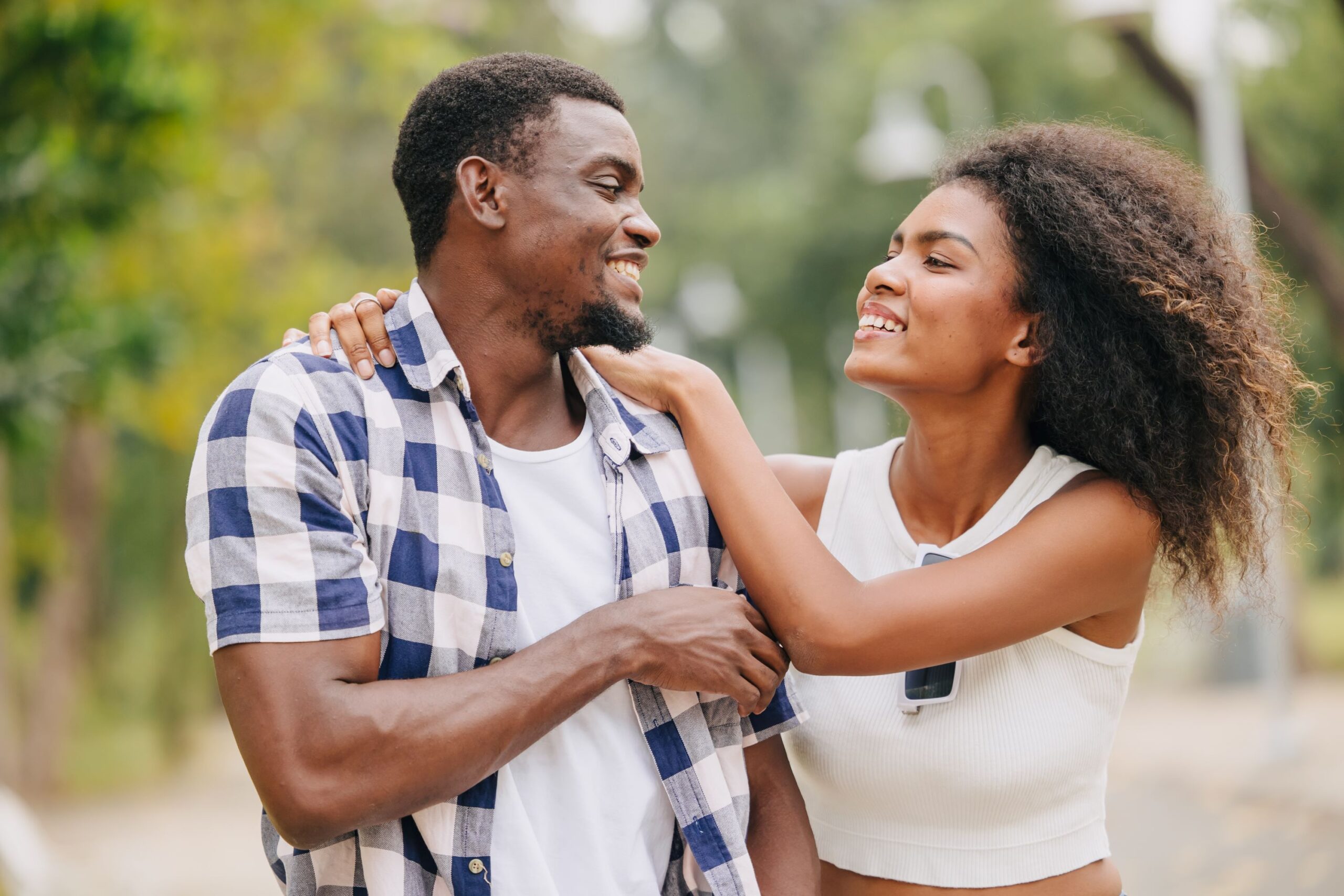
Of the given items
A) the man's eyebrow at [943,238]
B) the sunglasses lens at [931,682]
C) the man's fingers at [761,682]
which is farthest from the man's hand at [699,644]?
the man's eyebrow at [943,238]

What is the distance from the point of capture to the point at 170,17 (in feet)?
38.1

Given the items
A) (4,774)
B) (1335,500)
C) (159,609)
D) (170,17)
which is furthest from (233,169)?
(1335,500)

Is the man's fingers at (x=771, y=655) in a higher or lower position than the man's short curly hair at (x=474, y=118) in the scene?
lower

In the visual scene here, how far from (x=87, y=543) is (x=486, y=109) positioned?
16008mm

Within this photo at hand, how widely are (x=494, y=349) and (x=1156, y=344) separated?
151 centimetres

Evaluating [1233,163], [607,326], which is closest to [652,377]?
[607,326]

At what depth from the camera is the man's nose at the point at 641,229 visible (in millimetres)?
2816

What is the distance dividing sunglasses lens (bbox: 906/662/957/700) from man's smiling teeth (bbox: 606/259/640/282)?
3.57ft

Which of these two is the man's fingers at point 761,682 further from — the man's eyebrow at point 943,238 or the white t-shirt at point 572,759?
the man's eyebrow at point 943,238

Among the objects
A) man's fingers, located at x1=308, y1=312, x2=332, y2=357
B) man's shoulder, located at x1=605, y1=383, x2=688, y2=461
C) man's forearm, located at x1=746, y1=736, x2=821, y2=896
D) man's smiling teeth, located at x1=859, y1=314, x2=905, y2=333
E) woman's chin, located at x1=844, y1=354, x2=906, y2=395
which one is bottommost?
man's forearm, located at x1=746, y1=736, x2=821, y2=896

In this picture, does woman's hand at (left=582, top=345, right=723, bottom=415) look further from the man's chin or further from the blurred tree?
the blurred tree

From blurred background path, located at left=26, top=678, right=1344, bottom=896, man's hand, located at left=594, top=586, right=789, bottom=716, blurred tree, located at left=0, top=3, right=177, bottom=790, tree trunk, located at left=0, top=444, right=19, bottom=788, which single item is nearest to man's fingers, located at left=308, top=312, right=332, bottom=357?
man's hand, located at left=594, top=586, right=789, bottom=716

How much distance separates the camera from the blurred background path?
26.8 ft

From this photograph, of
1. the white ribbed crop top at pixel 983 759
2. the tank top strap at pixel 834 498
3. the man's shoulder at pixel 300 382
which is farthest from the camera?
the tank top strap at pixel 834 498
